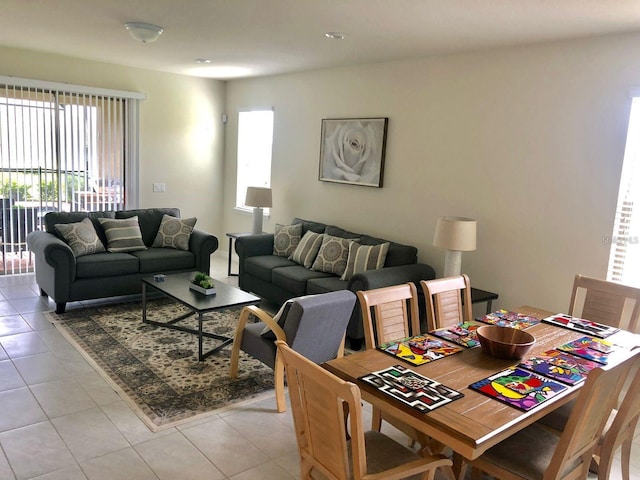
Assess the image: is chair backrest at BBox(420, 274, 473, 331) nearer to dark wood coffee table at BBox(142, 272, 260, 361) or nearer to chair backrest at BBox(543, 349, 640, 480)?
chair backrest at BBox(543, 349, 640, 480)

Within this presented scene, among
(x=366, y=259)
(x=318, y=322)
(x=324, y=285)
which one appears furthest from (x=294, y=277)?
(x=318, y=322)

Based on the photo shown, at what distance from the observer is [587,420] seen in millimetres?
1872

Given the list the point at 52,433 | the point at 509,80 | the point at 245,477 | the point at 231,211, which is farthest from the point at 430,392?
the point at 231,211

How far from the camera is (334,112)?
229 inches

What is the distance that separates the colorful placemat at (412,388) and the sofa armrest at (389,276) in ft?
6.41

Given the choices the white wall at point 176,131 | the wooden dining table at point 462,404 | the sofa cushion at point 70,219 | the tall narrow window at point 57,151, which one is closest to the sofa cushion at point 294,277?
the sofa cushion at point 70,219

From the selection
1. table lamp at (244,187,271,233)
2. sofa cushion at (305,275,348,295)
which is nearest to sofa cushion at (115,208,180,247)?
table lamp at (244,187,271,233)

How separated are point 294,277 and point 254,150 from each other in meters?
3.02

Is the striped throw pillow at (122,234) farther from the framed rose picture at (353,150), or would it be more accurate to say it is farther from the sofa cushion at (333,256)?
the framed rose picture at (353,150)

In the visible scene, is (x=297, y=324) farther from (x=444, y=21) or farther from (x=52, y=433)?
(x=444, y=21)

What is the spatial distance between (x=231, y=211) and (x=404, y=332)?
5.22 m

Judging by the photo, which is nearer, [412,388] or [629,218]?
[412,388]

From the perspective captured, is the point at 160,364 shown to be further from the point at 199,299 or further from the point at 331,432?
the point at 331,432

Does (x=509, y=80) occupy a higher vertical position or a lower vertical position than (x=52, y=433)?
higher
